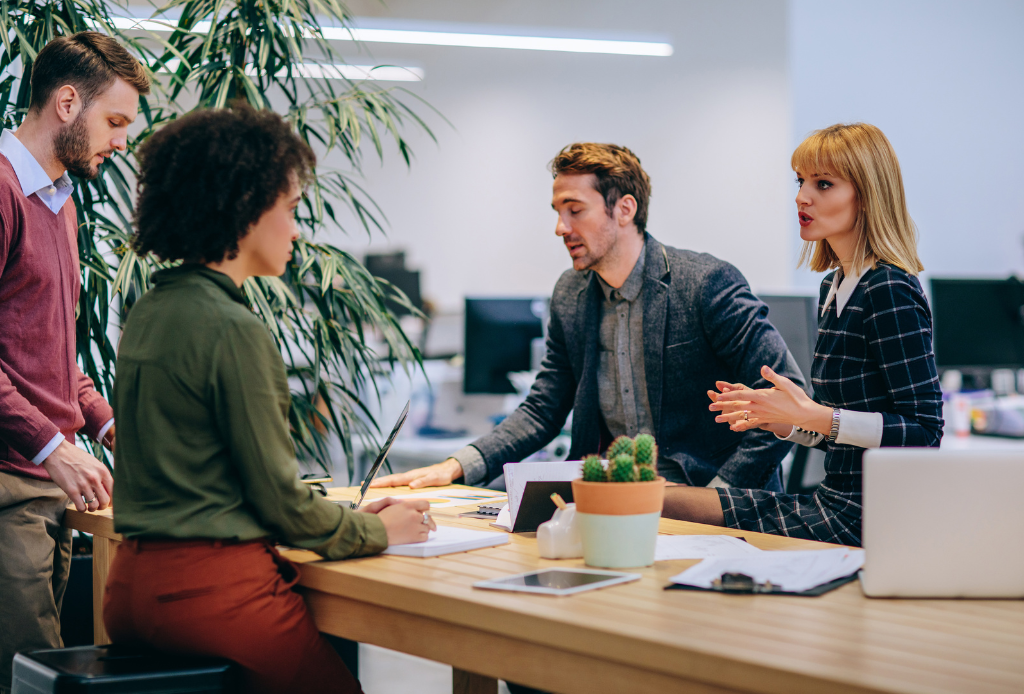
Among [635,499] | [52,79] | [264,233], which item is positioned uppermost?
[52,79]

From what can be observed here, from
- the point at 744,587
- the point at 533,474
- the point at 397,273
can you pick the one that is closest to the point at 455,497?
the point at 533,474

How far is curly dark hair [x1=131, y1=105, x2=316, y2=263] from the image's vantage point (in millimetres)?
1274

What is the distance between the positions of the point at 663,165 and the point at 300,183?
554 cm

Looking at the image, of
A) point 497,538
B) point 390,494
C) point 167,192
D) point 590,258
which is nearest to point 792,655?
point 497,538

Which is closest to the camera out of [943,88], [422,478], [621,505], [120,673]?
[120,673]

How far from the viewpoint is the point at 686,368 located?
2246mm

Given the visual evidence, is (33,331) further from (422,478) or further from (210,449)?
(422,478)

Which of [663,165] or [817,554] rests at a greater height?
[663,165]

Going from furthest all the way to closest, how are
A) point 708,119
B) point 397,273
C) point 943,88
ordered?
point 708,119, point 397,273, point 943,88

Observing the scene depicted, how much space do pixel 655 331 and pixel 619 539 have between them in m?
1.05

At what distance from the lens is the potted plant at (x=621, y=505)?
1266 mm

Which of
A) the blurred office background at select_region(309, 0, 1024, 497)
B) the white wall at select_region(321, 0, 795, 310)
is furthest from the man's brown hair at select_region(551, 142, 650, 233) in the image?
the white wall at select_region(321, 0, 795, 310)

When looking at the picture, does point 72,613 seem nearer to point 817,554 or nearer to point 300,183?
point 300,183

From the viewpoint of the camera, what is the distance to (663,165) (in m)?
6.62
